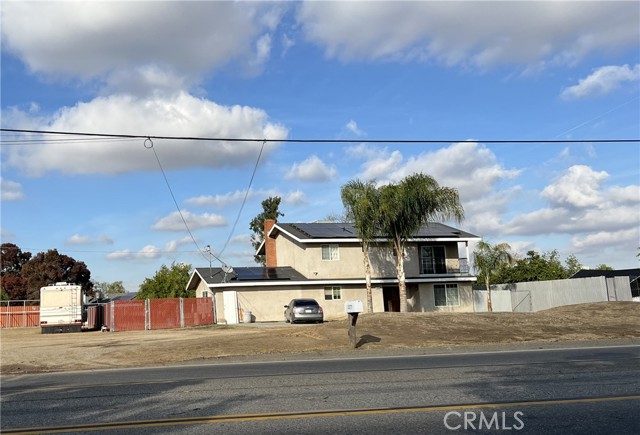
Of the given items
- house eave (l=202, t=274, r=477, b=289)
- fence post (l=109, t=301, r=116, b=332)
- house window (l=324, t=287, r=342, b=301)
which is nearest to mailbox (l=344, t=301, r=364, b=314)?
house eave (l=202, t=274, r=477, b=289)

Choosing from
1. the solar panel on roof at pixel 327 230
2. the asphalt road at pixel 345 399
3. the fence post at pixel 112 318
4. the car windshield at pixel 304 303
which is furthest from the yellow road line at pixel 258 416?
the solar panel on roof at pixel 327 230

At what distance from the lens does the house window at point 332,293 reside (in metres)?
39.5

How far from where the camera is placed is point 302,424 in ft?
24.4

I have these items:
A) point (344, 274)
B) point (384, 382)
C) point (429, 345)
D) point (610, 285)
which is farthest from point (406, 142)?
point (610, 285)

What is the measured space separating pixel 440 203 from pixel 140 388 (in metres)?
27.5

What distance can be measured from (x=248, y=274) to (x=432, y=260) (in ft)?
43.0

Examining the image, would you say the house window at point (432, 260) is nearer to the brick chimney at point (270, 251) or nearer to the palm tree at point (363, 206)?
the palm tree at point (363, 206)

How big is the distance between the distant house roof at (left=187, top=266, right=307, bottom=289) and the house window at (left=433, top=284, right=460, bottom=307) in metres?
9.98

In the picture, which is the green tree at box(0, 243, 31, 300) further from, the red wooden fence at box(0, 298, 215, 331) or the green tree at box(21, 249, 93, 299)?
the red wooden fence at box(0, 298, 215, 331)

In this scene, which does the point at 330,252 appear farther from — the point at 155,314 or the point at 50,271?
the point at 50,271

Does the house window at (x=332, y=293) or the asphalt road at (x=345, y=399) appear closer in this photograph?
the asphalt road at (x=345, y=399)

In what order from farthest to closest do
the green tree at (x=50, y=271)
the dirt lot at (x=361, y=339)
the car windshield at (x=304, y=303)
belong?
the green tree at (x=50, y=271)
the car windshield at (x=304, y=303)
the dirt lot at (x=361, y=339)

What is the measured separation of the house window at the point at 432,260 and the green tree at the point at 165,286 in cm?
2047

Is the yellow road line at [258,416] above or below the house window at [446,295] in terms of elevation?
below
